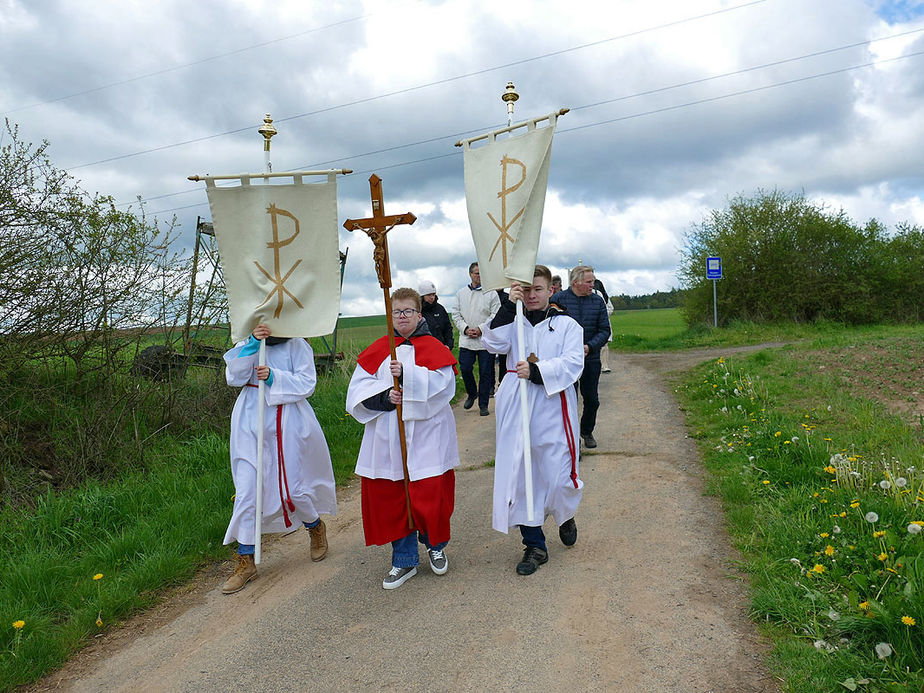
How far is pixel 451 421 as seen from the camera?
15.7 feet

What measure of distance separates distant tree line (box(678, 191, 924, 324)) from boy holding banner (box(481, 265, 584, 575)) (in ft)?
74.5

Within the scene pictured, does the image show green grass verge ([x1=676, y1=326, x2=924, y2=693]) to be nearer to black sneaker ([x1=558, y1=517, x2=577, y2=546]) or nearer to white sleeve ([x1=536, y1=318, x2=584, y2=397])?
black sneaker ([x1=558, y1=517, x2=577, y2=546])


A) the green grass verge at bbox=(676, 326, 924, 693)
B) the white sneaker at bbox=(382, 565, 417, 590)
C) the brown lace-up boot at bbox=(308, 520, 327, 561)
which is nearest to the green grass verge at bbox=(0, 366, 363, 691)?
the brown lace-up boot at bbox=(308, 520, 327, 561)

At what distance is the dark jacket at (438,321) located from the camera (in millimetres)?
Result: 9406

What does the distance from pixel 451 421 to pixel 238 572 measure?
182cm

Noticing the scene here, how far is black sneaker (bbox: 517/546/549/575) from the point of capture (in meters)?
4.50

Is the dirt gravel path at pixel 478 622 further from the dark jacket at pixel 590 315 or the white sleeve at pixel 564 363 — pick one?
the dark jacket at pixel 590 315

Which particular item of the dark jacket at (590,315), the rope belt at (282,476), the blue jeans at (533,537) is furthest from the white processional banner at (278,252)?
the dark jacket at (590,315)

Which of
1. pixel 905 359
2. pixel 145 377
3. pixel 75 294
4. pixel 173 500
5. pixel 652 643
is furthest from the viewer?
pixel 905 359

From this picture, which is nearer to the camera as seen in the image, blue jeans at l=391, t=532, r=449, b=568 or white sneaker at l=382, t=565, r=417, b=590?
white sneaker at l=382, t=565, r=417, b=590

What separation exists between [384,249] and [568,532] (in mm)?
2398

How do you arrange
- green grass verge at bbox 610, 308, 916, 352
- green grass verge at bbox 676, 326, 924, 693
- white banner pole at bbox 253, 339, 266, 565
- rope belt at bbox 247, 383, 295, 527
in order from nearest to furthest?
1. green grass verge at bbox 676, 326, 924, 693
2. white banner pole at bbox 253, 339, 266, 565
3. rope belt at bbox 247, 383, 295, 527
4. green grass verge at bbox 610, 308, 916, 352

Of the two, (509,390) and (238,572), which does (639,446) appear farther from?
(238,572)

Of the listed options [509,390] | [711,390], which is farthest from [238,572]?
[711,390]
